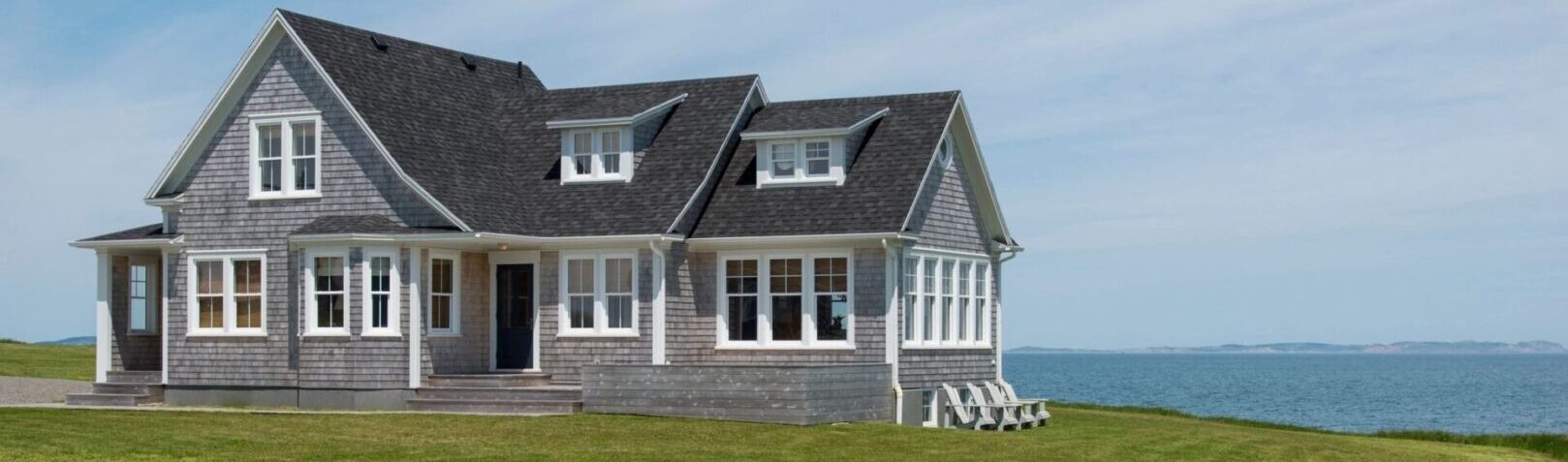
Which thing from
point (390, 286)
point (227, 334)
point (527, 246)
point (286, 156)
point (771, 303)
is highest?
point (286, 156)

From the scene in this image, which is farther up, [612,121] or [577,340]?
[612,121]

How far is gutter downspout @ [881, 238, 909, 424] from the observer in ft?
97.9

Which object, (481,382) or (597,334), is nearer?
(481,382)

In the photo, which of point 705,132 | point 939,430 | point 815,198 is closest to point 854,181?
point 815,198

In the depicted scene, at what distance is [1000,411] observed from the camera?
32594mm

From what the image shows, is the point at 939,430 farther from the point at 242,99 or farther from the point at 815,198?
the point at 242,99

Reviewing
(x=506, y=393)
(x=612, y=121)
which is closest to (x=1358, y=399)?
(x=612, y=121)

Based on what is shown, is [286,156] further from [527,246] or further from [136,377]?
[136,377]

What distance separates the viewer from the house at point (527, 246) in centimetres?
3006

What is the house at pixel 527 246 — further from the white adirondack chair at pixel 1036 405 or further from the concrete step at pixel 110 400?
the white adirondack chair at pixel 1036 405

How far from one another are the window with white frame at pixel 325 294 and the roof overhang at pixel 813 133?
6.93 metres

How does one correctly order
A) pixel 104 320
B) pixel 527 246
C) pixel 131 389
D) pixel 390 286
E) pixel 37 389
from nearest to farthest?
1. pixel 390 286
2. pixel 527 246
3. pixel 131 389
4. pixel 104 320
5. pixel 37 389

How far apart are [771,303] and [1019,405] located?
494 cm

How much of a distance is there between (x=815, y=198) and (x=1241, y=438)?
762cm
